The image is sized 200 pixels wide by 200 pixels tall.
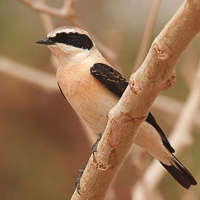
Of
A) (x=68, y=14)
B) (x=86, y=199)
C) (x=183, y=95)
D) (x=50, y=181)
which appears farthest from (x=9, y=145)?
(x=86, y=199)

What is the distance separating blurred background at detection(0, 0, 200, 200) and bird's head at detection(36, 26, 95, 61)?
1.01 meters

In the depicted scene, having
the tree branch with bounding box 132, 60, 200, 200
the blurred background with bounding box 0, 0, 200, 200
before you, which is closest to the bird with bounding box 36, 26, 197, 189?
the tree branch with bounding box 132, 60, 200, 200

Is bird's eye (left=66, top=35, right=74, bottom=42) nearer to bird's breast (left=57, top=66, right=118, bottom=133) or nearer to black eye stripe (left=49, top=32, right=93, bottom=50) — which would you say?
black eye stripe (left=49, top=32, right=93, bottom=50)

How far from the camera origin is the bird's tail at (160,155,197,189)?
8.20ft

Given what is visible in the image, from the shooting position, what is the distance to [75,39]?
2.58 metres

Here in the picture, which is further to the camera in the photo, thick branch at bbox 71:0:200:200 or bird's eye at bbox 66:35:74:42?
bird's eye at bbox 66:35:74:42

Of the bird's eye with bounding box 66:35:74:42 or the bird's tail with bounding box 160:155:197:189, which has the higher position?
the bird's eye with bounding box 66:35:74:42

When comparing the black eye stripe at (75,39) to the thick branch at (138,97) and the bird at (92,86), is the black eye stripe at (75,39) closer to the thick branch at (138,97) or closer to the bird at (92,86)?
the bird at (92,86)

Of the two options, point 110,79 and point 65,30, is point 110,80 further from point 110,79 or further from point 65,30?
point 65,30

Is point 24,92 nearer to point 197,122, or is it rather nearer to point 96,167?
point 197,122

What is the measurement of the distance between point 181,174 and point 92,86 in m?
0.57

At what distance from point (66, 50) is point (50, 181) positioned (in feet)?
5.01

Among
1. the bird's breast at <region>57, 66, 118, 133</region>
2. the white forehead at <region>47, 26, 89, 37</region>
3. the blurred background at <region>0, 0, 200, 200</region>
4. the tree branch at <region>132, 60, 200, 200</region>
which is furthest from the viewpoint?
the blurred background at <region>0, 0, 200, 200</region>

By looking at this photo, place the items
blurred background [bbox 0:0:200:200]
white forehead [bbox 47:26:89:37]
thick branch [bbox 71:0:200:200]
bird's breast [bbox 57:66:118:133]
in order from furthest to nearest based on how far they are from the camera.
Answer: blurred background [bbox 0:0:200:200], white forehead [bbox 47:26:89:37], bird's breast [bbox 57:66:118:133], thick branch [bbox 71:0:200:200]
